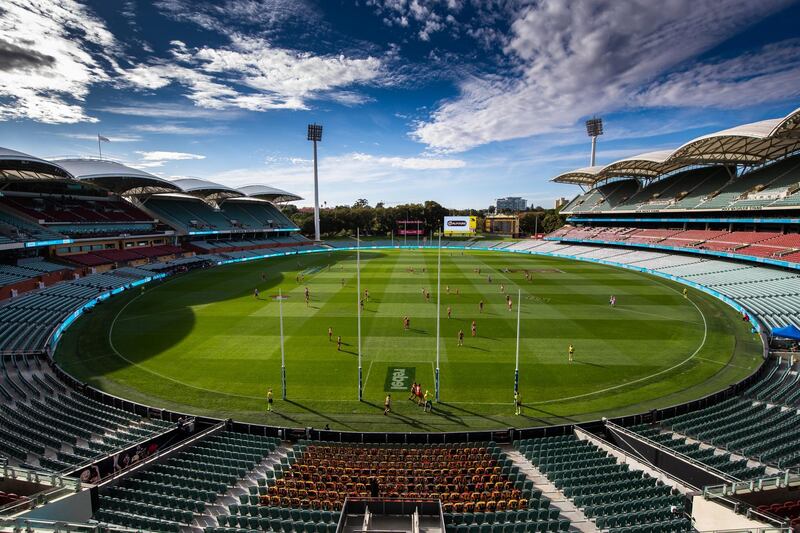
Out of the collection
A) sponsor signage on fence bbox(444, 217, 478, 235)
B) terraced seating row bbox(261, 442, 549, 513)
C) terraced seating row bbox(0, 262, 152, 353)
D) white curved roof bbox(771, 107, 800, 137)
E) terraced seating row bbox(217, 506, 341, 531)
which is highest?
white curved roof bbox(771, 107, 800, 137)

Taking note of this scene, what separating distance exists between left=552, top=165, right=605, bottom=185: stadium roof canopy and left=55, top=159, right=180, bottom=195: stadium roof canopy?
277ft

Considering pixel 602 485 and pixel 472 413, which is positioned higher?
pixel 602 485

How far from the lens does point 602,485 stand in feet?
41.9

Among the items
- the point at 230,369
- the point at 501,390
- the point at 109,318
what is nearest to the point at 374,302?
the point at 230,369

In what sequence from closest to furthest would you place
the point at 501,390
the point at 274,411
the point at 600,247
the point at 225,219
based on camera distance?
the point at 274,411 < the point at 501,390 < the point at 600,247 < the point at 225,219

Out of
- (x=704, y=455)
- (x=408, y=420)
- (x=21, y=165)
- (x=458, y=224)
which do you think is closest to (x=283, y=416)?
(x=408, y=420)

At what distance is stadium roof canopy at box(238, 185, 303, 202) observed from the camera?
3803 inches

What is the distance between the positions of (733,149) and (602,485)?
223 ft

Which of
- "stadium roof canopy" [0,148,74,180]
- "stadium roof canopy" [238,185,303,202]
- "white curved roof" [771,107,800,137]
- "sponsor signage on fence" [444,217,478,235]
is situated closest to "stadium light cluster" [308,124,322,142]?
"stadium roof canopy" [238,185,303,202]

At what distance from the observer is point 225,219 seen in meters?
93.1

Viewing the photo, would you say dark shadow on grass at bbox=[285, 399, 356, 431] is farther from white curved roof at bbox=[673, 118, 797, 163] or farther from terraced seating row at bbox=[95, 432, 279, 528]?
white curved roof at bbox=[673, 118, 797, 163]

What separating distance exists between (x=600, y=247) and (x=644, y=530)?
84.0m

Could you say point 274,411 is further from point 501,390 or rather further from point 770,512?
point 770,512

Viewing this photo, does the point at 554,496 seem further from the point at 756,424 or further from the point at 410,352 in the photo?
the point at 410,352
